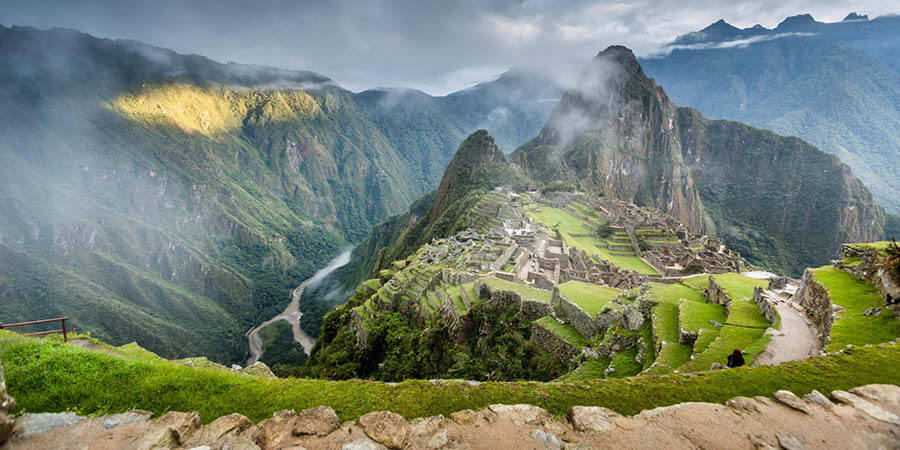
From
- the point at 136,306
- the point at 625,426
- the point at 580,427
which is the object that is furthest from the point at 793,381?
the point at 136,306

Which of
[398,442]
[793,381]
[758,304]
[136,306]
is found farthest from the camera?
[136,306]

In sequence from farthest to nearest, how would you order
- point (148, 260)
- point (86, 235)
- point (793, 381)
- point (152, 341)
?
point (148, 260) < point (86, 235) < point (152, 341) < point (793, 381)

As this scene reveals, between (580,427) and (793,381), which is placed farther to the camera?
(793,381)

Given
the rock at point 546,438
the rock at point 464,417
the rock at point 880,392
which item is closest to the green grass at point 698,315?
the rock at point 880,392

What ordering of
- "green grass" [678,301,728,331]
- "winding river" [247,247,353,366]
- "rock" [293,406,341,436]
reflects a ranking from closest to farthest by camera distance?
"rock" [293,406,341,436] < "green grass" [678,301,728,331] < "winding river" [247,247,353,366]

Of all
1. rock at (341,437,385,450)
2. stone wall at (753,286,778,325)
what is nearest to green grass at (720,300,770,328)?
stone wall at (753,286,778,325)

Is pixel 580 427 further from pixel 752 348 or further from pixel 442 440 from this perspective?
pixel 752 348

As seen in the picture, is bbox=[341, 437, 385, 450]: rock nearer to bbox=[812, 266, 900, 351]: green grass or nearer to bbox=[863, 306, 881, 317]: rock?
bbox=[812, 266, 900, 351]: green grass

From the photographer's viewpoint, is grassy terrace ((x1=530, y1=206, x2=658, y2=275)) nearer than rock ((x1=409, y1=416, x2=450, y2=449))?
No
